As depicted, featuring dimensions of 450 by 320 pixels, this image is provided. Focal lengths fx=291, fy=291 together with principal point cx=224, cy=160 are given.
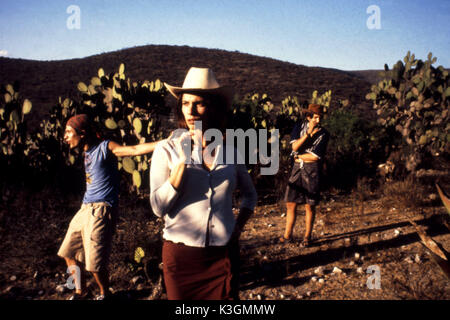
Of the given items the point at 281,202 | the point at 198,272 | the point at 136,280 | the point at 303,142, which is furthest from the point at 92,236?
the point at 281,202

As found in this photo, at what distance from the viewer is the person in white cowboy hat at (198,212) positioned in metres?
1.67

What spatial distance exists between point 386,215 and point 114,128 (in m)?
5.28

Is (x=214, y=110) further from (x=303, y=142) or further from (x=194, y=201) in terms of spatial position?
(x=303, y=142)

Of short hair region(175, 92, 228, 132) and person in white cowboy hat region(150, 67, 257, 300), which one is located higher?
short hair region(175, 92, 228, 132)

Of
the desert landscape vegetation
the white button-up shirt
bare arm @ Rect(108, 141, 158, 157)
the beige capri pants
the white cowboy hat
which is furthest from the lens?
the desert landscape vegetation

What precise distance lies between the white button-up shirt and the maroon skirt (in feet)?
0.20

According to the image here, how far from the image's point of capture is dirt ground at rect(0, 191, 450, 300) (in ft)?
10.9

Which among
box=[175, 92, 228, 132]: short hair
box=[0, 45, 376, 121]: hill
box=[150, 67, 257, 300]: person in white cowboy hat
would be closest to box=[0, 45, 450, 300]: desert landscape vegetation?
box=[150, 67, 257, 300]: person in white cowboy hat

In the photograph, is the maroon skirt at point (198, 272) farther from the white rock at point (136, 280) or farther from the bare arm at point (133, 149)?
the white rock at point (136, 280)

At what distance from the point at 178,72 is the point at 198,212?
111 ft

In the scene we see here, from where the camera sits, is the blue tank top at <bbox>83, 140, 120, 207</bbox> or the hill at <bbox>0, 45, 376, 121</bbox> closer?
the blue tank top at <bbox>83, 140, 120, 207</bbox>

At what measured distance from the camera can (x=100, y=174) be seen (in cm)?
280

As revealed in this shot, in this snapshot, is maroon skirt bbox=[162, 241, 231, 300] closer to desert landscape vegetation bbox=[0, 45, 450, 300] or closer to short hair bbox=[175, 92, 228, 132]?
short hair bbox=[175, 92, 228, 132]

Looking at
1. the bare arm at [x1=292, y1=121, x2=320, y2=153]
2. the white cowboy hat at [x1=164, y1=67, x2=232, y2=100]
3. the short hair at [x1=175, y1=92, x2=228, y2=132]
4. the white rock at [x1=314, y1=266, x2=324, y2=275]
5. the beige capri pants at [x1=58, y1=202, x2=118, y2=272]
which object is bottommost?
the white rock at [x1=314, y1=266, x2=324, y2=275]
